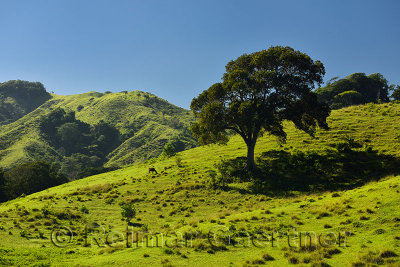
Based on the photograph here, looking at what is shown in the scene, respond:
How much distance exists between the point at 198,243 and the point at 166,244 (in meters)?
A: 2.12

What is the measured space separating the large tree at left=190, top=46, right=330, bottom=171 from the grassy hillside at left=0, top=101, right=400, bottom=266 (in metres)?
7.05

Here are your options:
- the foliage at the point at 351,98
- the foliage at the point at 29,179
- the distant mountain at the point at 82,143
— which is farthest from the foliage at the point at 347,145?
the distant mountain at the point at 82,143

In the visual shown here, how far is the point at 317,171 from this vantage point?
1199 inches

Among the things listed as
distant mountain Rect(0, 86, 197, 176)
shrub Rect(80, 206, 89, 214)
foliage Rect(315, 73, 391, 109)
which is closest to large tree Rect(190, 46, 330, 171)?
shrub Rect(80, 206, 89, 214)

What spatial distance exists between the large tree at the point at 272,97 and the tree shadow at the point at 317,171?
2.81 meters

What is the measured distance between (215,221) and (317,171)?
17.5m

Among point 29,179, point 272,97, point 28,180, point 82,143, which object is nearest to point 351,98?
point 272,97

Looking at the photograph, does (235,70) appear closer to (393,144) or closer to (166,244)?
(393,144)

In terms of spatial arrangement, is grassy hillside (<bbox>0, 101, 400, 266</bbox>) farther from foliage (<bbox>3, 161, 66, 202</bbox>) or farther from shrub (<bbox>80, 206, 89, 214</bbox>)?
foliage (<bbox>3, 161, 66, 202</bbox>)

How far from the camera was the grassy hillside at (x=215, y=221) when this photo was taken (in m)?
12.5

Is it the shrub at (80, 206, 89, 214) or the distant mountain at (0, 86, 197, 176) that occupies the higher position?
the distant mountain at (0, 86, 197, 176)

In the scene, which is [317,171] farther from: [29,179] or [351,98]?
[351,98]

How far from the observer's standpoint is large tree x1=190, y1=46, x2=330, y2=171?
32812 mm

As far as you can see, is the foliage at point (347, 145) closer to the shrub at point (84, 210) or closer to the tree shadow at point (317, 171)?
the tree shadow at point (317, 171)
